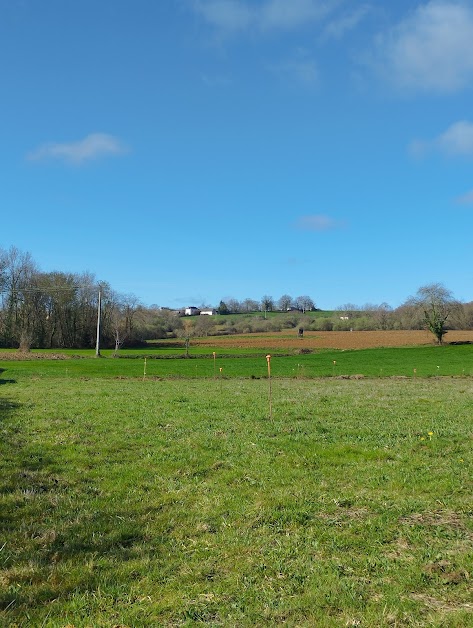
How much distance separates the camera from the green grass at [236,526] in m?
4.07

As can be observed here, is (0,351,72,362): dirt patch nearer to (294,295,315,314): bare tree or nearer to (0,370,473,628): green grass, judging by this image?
(0,370,473,628): green grass

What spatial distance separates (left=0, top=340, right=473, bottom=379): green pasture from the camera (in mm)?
41469

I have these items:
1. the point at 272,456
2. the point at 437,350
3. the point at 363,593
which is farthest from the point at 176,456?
the point at 437,350

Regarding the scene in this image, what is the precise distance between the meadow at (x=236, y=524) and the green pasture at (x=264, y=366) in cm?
2886

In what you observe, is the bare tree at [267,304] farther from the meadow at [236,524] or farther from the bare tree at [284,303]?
the meadow at [236,524]

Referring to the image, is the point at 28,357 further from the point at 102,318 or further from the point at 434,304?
the point at 434,304

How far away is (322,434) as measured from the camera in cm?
1058

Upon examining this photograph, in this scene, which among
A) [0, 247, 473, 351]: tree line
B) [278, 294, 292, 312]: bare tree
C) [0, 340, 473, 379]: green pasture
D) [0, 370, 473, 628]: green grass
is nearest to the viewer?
[0, 370, 473, 628]: green grass

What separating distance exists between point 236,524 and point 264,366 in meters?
44.1

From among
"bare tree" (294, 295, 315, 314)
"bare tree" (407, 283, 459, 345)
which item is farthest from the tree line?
"bare tree" (294, 295, 315, 314)

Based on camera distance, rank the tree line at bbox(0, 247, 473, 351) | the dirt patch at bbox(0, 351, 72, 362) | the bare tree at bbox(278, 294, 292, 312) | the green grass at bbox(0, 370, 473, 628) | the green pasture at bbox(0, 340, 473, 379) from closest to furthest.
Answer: the green grass at bbox(0, 370, 473, 628) < the green pasture at bbox(0, 340, 473, 379) < the dirt patch at bbox(0, 351, 72, 362) < the tree line at bbox(0, 247, 473, 351) < the bare tree at bbox(278, 294, 292, 312)

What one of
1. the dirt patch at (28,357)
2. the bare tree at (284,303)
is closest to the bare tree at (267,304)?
the bare tree at (284,303)

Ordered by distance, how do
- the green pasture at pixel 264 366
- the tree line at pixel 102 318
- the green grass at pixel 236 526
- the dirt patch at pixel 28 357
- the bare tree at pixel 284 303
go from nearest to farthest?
the green grass at pixel 236 526 < the green pasture at pixel 264 366 < the dirt patch at pixel 28 357 < the tree line at pixel 102 318 < the bare tree at pixel 284 303

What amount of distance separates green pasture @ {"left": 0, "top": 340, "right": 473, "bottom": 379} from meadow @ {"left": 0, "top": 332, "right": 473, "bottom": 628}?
28864mm
